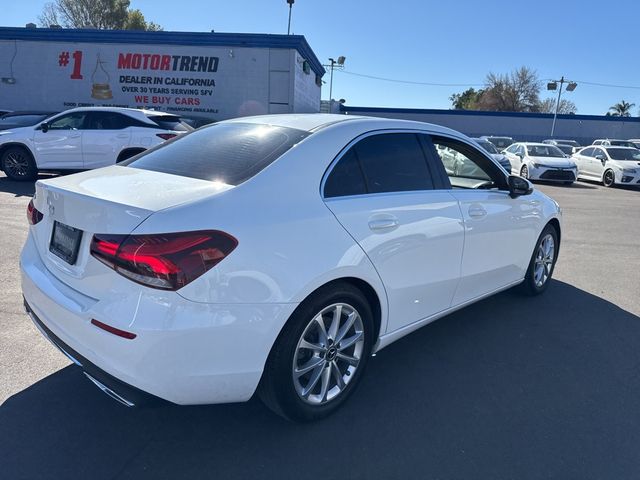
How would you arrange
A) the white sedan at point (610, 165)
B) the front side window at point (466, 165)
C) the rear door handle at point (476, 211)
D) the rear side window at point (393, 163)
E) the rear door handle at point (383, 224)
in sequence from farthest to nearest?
1. the white sedan at point (610, 165)
2. the front side window at point (466, 165)
3. the rear door handle at point (476, 211)
4. the rear side window at point (393, 163)
5. the rear door handle at point (383, 224)

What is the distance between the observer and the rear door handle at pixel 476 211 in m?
3.58

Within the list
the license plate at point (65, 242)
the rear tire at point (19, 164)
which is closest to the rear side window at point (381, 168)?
the license plate at point (65, 242)

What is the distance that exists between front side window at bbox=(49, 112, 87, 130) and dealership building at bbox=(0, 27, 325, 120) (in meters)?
12.5

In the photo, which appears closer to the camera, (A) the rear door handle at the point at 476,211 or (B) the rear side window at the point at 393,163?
(B) the rear side window at the point at 393,163

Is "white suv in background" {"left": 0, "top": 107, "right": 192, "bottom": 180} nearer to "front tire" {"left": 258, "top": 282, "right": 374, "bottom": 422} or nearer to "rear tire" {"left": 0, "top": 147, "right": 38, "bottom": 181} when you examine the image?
"rear tire" {"left": 0, "top": 147, "right": 38, "bottom": 181}

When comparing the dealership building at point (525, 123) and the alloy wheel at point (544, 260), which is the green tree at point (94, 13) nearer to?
the dealership building at point (525, 123)

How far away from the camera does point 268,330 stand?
2.29 metres

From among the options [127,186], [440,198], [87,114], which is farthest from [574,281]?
[87,114]

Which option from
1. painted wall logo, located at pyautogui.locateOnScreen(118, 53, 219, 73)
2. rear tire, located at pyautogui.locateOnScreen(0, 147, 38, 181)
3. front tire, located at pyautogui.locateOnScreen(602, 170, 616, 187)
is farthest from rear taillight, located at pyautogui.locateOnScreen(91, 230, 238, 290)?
painted wall logo, located at pyautogui.locateOnScreen(118, 53, 219, 73)

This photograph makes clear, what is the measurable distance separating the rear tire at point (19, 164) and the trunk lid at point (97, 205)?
900 cm

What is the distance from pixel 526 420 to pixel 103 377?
2335 millimetres

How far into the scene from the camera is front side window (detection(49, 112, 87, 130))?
1021cm

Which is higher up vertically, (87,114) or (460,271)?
(87,114)

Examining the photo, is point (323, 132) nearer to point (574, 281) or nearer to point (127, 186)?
point (127, 186)
